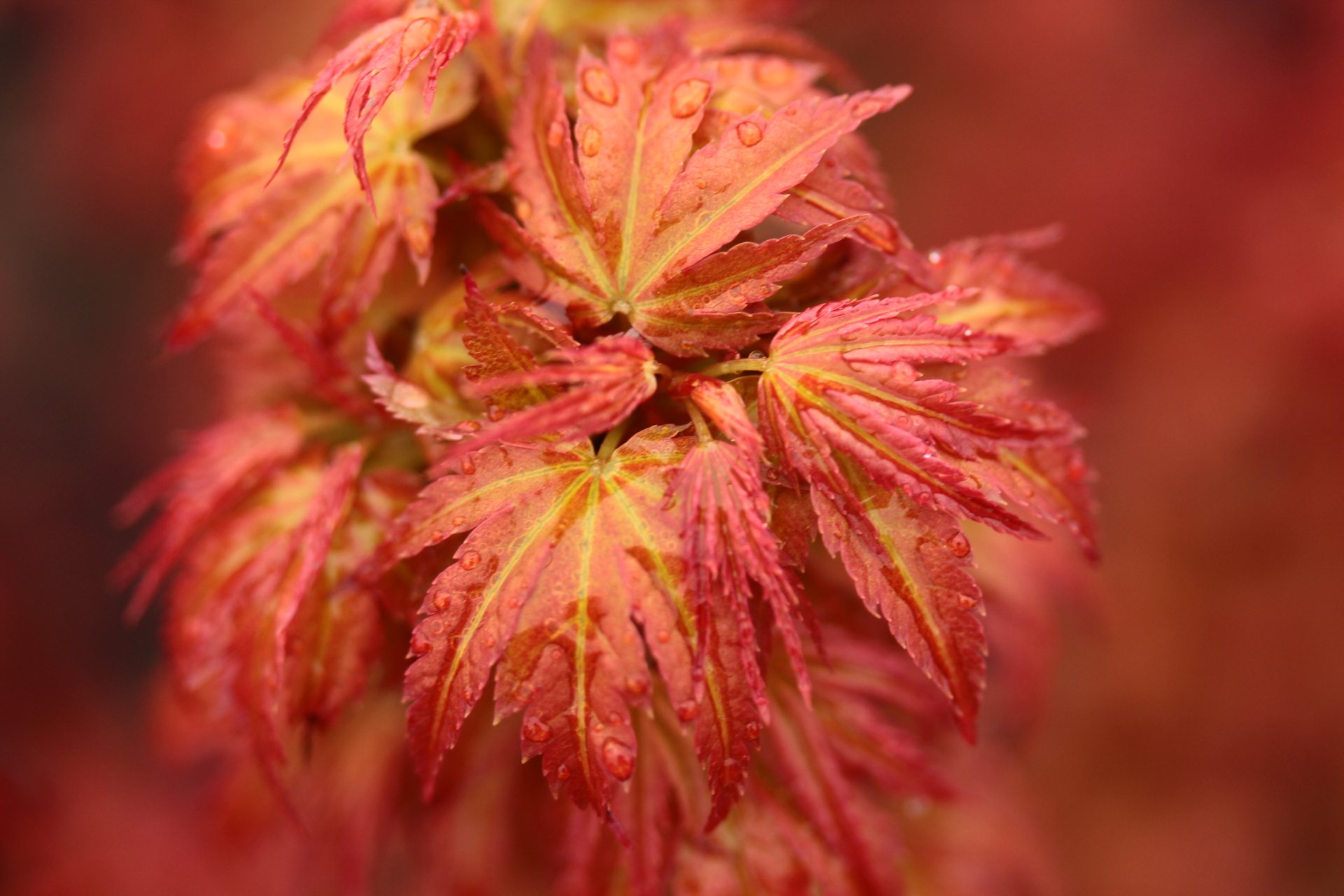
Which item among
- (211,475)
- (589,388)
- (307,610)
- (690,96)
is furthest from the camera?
(211,475)

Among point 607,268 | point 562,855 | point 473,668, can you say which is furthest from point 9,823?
point 607,268

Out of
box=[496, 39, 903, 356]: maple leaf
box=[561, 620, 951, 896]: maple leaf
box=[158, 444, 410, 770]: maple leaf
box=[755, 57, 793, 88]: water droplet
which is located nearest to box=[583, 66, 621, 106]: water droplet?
box=[496, 39, 903, 356]: maple leaf

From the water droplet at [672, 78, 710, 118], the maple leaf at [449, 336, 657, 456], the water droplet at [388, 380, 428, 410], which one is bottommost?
the water droplet at [388, 380, 428, 410]

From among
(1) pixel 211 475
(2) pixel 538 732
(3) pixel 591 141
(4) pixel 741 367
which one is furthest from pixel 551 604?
(1) pixel 211 475

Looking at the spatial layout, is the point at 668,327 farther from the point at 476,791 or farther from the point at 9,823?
the point at 9,823

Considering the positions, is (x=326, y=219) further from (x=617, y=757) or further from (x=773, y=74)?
(x=617, y=757)

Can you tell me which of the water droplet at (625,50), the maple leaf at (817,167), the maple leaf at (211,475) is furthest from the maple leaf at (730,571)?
the maple leaf at (211,475)

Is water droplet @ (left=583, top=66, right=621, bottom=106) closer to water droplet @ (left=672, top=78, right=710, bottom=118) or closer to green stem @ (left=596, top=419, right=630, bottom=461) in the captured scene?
water droplet @ (left=672, top=78, right=710, bottom=118)
